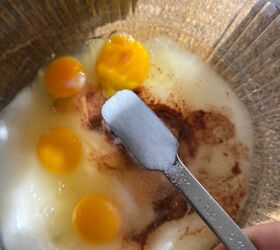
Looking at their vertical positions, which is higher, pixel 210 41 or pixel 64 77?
pixel 64 77

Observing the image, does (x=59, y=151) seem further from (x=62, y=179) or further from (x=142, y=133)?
(x=142, y=133)

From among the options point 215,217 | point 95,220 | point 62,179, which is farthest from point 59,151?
point 215,217

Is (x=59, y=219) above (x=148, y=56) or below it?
below

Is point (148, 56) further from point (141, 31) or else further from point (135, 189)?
point (135, 189)

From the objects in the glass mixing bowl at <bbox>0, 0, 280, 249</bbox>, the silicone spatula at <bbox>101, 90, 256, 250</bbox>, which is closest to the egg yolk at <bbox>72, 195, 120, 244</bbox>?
the silicone spatula at <bbox>101, 90, 256, 250</bbox>

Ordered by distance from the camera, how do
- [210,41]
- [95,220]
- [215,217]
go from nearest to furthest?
[215,217] < [95,220] < [210,41]

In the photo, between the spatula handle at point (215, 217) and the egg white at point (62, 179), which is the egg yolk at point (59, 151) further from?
the spatula handle at point (215, 217)

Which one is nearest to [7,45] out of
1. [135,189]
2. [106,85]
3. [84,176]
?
[106,85]
